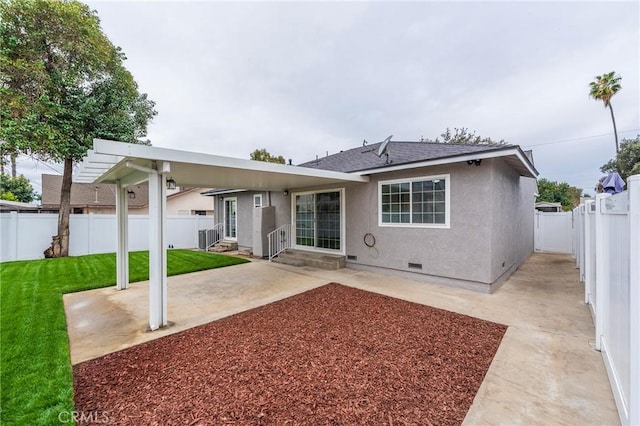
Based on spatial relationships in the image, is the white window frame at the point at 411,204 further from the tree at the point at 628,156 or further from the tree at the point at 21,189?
the tree at the point at 21,189

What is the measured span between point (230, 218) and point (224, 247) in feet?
6.17

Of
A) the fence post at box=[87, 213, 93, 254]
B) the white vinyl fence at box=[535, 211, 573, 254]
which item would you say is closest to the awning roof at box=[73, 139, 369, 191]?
the fence post at box=[87, 213, 93, 254]

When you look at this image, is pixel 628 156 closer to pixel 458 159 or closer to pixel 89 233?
pixel 458 159

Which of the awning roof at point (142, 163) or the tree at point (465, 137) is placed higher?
the tree at point (465, 137)

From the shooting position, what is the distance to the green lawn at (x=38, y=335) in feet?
7.85

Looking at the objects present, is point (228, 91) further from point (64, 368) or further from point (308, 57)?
point (64, 368)

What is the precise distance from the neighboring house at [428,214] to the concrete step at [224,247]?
14.6 ft

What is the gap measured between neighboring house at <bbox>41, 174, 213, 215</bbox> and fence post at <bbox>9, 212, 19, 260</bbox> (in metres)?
7.37

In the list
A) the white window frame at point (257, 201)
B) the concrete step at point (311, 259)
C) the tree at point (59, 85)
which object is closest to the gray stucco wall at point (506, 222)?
the concrete step at point (311, 259)

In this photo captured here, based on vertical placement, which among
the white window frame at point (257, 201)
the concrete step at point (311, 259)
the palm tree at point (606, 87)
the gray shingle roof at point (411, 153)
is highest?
the palm tree at point (606, 87)

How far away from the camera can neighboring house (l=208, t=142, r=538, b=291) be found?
240 inches

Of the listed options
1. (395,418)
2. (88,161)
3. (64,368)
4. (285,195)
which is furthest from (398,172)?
(64,368)

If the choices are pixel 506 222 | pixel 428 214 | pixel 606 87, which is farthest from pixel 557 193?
pixel 428 214

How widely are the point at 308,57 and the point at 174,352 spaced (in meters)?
10.5
